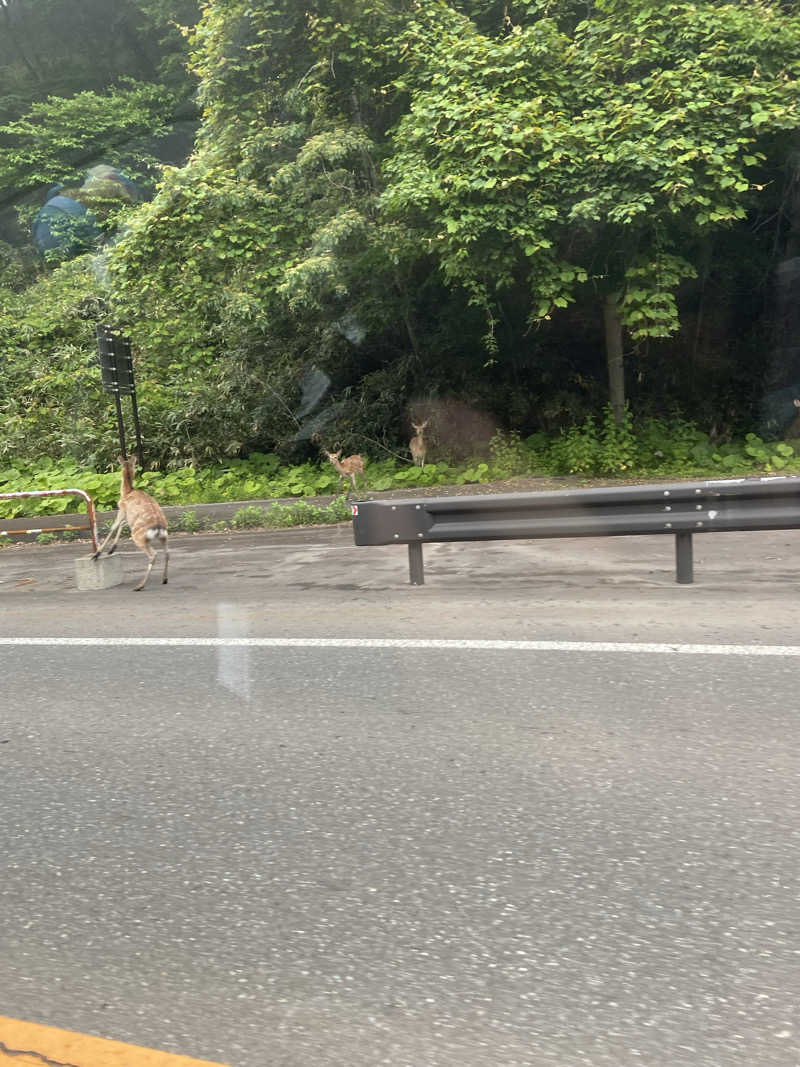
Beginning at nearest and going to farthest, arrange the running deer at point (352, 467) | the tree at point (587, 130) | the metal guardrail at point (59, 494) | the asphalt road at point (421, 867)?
the asphalt road at point (421, 867) < the metal guardrail at point (59, 494) < the tree at point (587, 130) < the running deer at point (352, 467)

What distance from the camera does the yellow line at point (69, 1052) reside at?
2.44 meters

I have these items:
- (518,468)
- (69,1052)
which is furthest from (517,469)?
(69,1052)

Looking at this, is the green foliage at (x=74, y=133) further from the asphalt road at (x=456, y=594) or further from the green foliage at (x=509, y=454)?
the asphalt road at (x=456, y=594)

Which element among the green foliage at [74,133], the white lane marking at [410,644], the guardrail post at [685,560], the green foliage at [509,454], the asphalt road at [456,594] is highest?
the green foliage at [74,133]

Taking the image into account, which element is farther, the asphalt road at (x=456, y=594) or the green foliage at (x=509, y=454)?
the green foliage at (x=509, y=454)

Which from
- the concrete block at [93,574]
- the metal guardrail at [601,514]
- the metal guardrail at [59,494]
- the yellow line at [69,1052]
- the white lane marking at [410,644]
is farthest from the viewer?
the metal guardrail at [59,494]

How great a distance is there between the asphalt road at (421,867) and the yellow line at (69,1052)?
0.16 feet

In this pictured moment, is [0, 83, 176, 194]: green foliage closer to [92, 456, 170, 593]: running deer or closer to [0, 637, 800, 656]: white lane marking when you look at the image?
[92, 456, 170, 593]: running deer

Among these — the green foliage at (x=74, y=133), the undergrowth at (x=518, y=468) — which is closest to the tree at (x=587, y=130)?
the undergrowth at (x=518, y=468)

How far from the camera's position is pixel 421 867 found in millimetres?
3379

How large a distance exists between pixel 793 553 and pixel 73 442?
54.0 ft

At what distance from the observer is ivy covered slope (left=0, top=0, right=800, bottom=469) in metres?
14.4

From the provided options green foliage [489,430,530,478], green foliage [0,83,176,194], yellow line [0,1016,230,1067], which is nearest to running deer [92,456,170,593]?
yellow line [0,1016,230,1067]

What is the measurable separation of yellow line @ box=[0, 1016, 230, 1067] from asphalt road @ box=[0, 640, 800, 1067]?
5cm
